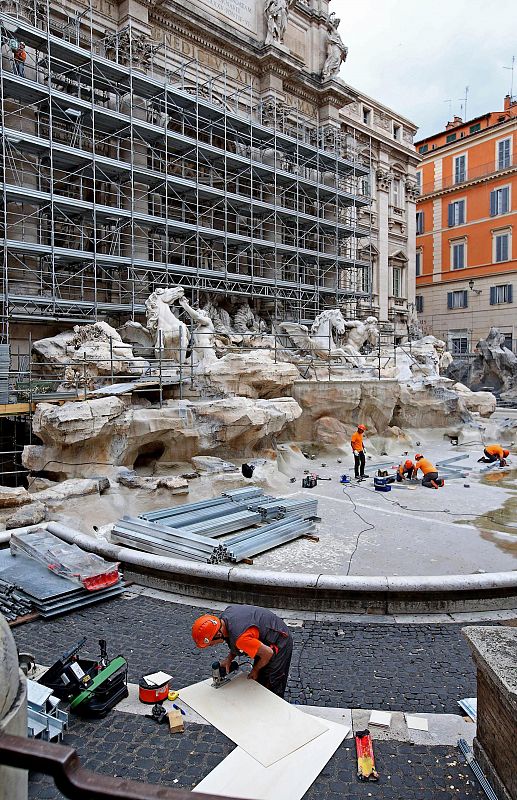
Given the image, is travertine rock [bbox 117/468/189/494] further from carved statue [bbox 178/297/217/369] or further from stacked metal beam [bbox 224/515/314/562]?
carved statue [bbox 178/297/217/369]

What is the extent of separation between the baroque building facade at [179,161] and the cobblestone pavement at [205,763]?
537 inches

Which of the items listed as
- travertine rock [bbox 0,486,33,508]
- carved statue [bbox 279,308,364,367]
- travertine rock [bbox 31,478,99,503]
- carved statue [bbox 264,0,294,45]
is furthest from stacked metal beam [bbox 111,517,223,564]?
carved statue [bbox 264,0,294,45]

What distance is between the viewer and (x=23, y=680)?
1857 mm

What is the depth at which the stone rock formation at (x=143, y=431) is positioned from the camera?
9.70m

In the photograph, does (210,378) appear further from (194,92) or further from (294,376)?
(194,92)

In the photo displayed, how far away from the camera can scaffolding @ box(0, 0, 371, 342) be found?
54.0 feet

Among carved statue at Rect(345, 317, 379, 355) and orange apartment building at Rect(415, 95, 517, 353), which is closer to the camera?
carved statue at Rect(345, 317, 379, 355)

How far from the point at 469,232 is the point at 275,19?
1695 centimetres

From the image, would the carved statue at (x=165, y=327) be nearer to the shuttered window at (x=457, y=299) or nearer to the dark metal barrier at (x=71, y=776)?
the dark metal barrier at (x=71, y=776)

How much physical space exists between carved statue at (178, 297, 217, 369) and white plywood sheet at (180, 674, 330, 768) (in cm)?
993

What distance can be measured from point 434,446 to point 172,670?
13358 millimetres

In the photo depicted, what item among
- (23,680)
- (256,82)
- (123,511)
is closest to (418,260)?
(256,82)

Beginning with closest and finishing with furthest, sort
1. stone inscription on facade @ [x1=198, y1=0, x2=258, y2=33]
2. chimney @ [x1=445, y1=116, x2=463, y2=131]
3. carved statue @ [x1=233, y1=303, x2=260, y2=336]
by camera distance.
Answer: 1. carved statue @ [x1=233, y1=303, x2=260, y2=336]
2. stone inscription on facade @ [x1=198, y1=0, x2=258, y2=33]
3. chimney @ [x1=445, y1=116, x2=463, y2=131]

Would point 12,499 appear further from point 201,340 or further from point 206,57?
point 206,57
